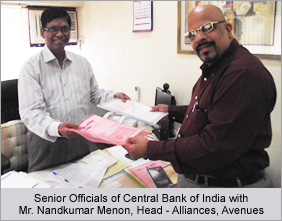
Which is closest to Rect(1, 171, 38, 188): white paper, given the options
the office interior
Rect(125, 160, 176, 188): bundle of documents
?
Rect(125, 160, 176, 188): bundle of documents

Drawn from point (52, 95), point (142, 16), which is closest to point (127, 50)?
point (142, 16)

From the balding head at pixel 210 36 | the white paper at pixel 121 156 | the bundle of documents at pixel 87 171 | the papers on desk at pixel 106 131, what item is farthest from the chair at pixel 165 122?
the balding head at pixel 210 36

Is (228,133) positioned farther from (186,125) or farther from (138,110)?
(138,110)

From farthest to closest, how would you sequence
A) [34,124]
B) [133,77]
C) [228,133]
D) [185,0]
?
[133,77] → [185,0] → [34,124] → [228,133]

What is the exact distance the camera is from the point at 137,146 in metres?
1.15

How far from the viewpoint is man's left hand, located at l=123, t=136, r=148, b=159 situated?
3.73 ft

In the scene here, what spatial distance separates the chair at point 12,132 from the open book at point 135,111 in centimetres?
82

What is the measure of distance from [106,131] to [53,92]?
0.57 m

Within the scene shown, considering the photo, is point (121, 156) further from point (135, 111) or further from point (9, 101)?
point (9, 101)

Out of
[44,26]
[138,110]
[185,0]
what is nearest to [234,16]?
[185,0]

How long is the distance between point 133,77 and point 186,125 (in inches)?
61.1

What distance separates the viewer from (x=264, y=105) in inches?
36.7

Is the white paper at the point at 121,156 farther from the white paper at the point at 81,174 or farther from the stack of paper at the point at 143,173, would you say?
the white paper at the point at 81,174

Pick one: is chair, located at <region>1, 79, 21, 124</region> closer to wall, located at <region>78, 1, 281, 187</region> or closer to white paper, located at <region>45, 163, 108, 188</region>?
white paper, located at <region>45, 163, 108, 188</region>
